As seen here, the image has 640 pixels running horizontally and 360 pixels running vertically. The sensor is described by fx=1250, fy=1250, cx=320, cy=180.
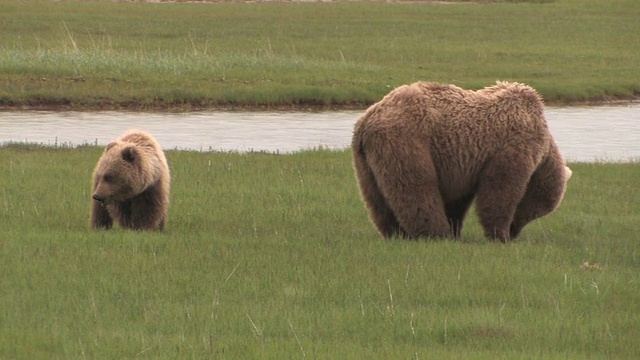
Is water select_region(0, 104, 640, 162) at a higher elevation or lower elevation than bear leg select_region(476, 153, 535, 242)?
lower

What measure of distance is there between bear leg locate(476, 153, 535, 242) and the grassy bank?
14667 mm

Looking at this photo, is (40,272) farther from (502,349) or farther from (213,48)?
(213,48)

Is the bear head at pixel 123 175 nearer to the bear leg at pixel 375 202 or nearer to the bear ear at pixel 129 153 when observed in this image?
the bear ear at pixel 129 153

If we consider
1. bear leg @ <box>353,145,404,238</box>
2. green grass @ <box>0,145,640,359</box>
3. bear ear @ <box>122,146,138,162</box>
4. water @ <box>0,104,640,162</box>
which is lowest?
water @ <box>0,104,640,162</box>

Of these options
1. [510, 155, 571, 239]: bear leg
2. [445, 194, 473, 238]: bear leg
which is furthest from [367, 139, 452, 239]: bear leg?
[510, 155, 571, 239]: bear leg

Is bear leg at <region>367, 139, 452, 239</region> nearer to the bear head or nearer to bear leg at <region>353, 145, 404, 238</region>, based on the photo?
bear leg at <region>353, 145, 404, 238</region>

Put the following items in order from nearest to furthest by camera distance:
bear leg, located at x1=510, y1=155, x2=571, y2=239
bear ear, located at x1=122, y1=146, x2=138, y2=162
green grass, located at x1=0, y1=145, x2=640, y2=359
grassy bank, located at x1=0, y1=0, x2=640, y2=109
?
1. green grass, located at x1=0, y1=145, x2=640, y2=359
2. bear ear, located at x1=122, y1=146, x2=138, y2=162
3. bear leg, located at x1=510, y1=155, x2=571, y2=239
4. grassy bank, located at x1=0, y1=0, x2=640, y2=109

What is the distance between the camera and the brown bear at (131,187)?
11164 millimetres

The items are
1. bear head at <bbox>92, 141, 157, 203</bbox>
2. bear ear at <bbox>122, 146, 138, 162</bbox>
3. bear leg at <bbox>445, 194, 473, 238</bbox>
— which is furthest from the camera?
bear leg at <bbox>445, 194, 473, 238</bbox>

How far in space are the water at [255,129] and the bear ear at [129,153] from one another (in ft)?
23.4

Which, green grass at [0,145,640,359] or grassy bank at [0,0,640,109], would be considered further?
grassy bank at [0,0,640,109]

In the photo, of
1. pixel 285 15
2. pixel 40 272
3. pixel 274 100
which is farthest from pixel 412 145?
pixel 285 15

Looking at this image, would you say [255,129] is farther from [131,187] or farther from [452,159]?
[452,159]

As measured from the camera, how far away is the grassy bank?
85.1 ft
